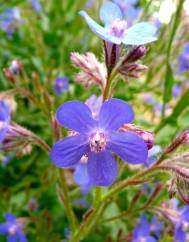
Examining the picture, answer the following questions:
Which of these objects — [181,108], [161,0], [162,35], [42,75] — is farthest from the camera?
[42,75]

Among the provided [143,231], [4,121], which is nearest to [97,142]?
[4,121]

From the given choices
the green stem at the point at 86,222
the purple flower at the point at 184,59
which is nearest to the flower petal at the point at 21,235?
the green stem at the point at 86,222

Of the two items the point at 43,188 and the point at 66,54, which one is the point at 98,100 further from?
the point at 66,54

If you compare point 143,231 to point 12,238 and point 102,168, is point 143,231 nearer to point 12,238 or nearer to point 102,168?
point 12,238

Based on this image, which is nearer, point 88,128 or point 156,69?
point 88,128

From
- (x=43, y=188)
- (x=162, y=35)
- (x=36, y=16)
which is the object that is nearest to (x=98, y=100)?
(x=43, y=188)

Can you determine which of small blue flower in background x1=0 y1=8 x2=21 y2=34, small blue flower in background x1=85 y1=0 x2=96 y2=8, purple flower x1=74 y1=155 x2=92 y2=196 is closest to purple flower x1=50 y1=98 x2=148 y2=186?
purple flower x1=74 y1=155 x2=92 y2=196

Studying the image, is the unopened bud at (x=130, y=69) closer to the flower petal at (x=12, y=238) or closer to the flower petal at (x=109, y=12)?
the flower petal at (x=109, y=12)
